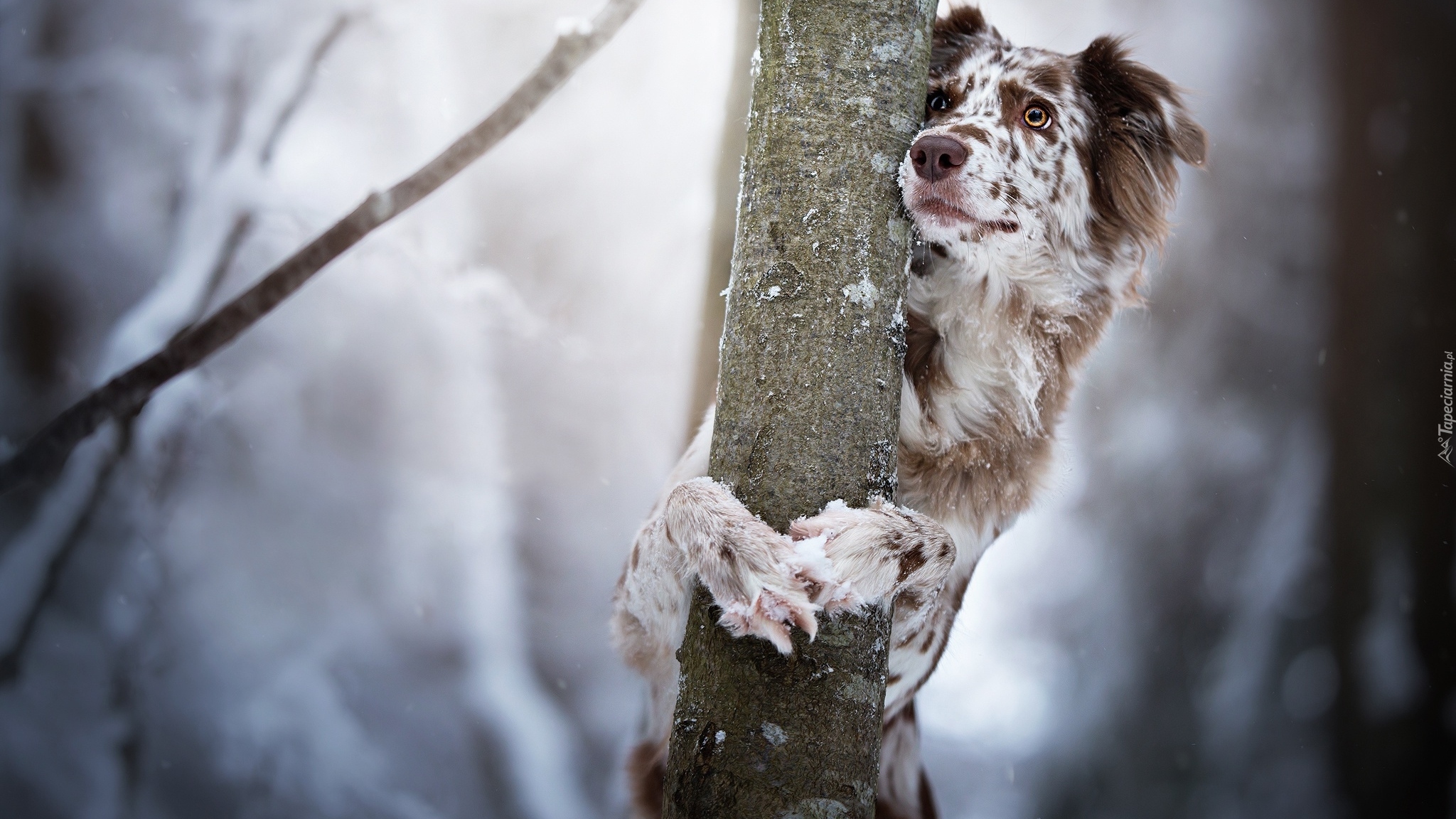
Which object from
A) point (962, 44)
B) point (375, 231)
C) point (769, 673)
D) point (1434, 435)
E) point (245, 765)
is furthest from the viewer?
point (1434, 435)

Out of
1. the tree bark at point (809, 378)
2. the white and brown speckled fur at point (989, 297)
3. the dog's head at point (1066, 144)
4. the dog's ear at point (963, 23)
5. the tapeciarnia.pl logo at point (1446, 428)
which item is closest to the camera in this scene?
the tree bark at point (809, 378)

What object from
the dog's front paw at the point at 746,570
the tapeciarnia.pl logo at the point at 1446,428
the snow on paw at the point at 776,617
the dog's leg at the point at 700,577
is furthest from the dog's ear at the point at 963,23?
the tapeciarnia.pl logo at the point at 1446,428

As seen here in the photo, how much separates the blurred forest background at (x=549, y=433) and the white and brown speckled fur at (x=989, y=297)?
99 centimetres

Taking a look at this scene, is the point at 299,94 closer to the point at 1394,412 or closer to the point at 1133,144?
the point at 1133,144

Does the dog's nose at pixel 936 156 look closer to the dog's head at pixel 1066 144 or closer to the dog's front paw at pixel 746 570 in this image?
the dog's head at pixel 1066 144

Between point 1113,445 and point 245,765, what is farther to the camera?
point 1113,445

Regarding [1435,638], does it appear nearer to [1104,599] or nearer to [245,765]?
[1104,599]

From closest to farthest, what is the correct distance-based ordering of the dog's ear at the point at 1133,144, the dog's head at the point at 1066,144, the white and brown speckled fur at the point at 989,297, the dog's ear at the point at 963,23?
1. the white and brown speckled fur at the point at 989,297
2. the dog's head at the point at 1066,144
3. the dog's ear at the point at 1133,144
4. the dog's ear at the point at 963,23

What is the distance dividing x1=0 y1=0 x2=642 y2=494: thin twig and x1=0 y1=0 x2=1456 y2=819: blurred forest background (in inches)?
2.4

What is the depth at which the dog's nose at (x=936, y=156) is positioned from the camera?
142cm

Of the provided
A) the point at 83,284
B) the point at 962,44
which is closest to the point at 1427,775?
the point at 962,44

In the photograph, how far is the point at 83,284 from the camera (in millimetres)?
3148

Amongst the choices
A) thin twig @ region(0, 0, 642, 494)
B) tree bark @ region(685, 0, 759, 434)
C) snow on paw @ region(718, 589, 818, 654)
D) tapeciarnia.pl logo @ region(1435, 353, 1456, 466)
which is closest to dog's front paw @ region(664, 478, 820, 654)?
snow on paw @ region(718, 589, 818, 654)

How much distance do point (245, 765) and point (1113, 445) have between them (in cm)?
382
